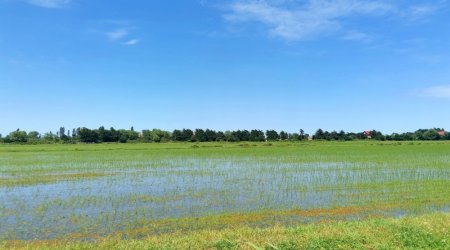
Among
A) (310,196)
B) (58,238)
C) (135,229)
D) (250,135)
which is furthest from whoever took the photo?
(250,135)

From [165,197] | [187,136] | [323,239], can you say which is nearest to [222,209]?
[165,197]

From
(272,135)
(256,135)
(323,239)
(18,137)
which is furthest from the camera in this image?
(272,135)

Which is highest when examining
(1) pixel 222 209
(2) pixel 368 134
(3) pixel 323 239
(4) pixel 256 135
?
(2) pixel 368 134

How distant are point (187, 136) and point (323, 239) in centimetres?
9517

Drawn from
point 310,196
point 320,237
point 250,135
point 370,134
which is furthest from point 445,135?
point 320,237

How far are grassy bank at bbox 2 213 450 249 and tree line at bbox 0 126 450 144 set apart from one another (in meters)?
92.1

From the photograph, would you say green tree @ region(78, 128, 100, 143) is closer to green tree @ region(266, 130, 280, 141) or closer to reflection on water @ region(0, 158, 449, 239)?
green tree @ region(266, 130, 280, 141)

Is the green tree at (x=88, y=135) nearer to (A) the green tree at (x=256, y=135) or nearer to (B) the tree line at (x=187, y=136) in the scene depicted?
(B) the tree line at (x=187, y=136)

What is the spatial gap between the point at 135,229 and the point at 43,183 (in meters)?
10.7

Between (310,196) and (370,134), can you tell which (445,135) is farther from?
(310,196)

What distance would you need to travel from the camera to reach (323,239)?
6.30 meters

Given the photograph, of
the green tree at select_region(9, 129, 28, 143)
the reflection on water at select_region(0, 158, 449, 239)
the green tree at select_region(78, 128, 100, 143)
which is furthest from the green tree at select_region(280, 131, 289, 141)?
the reflection on water at select_region(0, 158, 449, 239)

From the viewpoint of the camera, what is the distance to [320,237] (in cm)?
641

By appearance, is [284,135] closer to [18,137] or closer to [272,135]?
[272,135]
